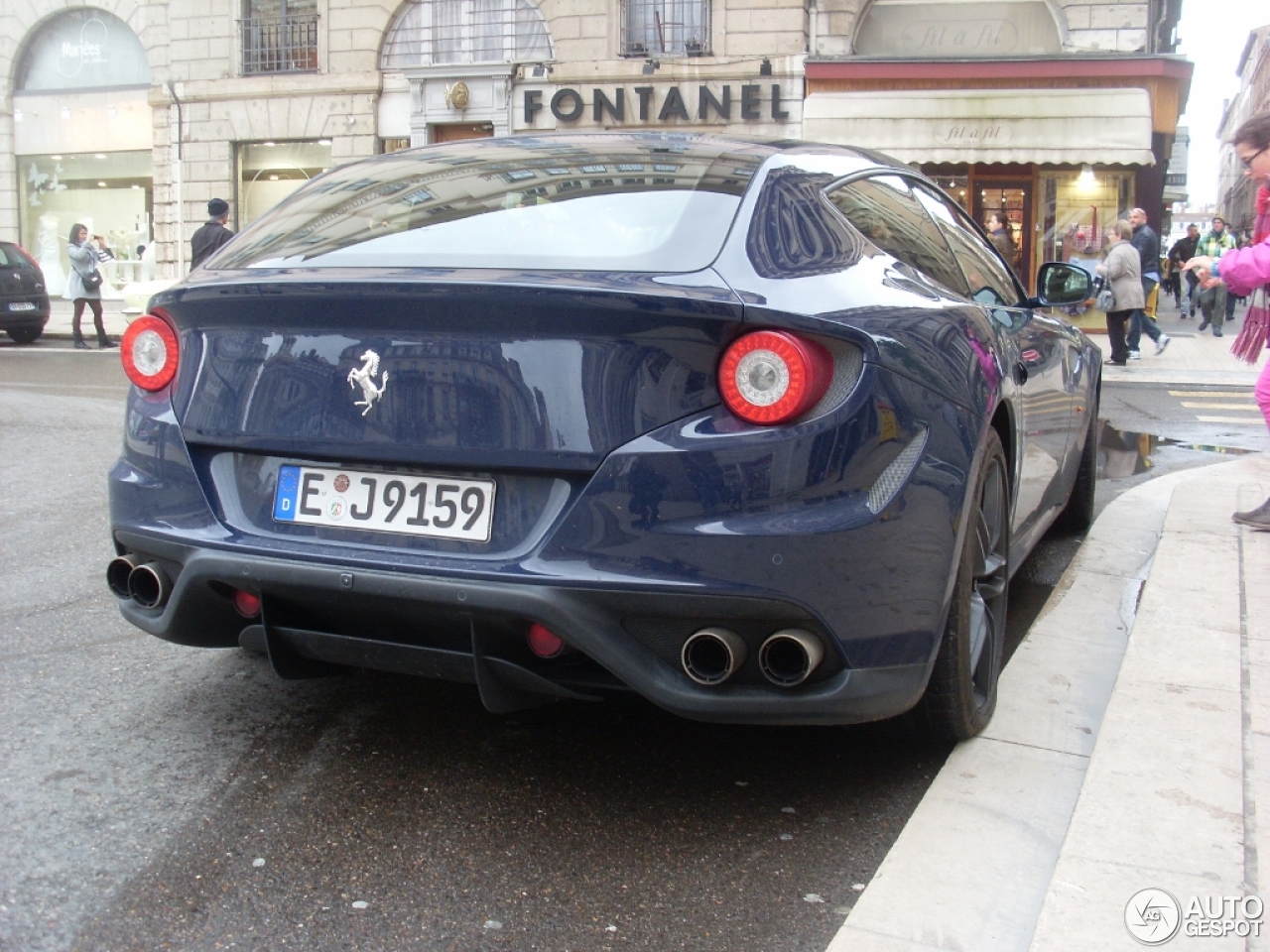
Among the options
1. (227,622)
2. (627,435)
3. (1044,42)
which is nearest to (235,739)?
(227,622)

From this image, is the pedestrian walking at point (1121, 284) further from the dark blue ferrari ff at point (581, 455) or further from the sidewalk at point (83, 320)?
the sidewalk at point (83, 320)

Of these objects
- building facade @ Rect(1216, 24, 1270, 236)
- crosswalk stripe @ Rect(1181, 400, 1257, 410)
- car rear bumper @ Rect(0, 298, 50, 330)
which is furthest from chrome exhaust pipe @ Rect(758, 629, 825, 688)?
building facade @ Rect(1216, 24, 1270, 236)

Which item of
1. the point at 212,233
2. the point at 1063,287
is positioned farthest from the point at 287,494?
the point at 212,233

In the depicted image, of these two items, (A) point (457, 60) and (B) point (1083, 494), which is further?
(A) point (457, 60)

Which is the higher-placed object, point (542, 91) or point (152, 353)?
point (542, 91)

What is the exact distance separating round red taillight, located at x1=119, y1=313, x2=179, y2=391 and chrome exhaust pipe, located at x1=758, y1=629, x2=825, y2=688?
144 centimetres

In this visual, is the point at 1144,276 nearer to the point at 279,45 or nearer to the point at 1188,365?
the point at 1188,365

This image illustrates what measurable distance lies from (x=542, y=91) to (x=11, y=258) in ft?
29.3

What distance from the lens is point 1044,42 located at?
22.1 m

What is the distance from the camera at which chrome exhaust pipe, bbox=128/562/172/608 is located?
2.97m

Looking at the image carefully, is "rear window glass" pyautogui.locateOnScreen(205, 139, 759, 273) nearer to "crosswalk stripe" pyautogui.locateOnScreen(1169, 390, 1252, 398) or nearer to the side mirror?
the side mirror

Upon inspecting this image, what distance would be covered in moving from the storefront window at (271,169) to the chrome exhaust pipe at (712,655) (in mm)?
23457

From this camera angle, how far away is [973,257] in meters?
4.30

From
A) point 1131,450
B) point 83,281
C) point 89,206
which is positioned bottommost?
point 1131,450
